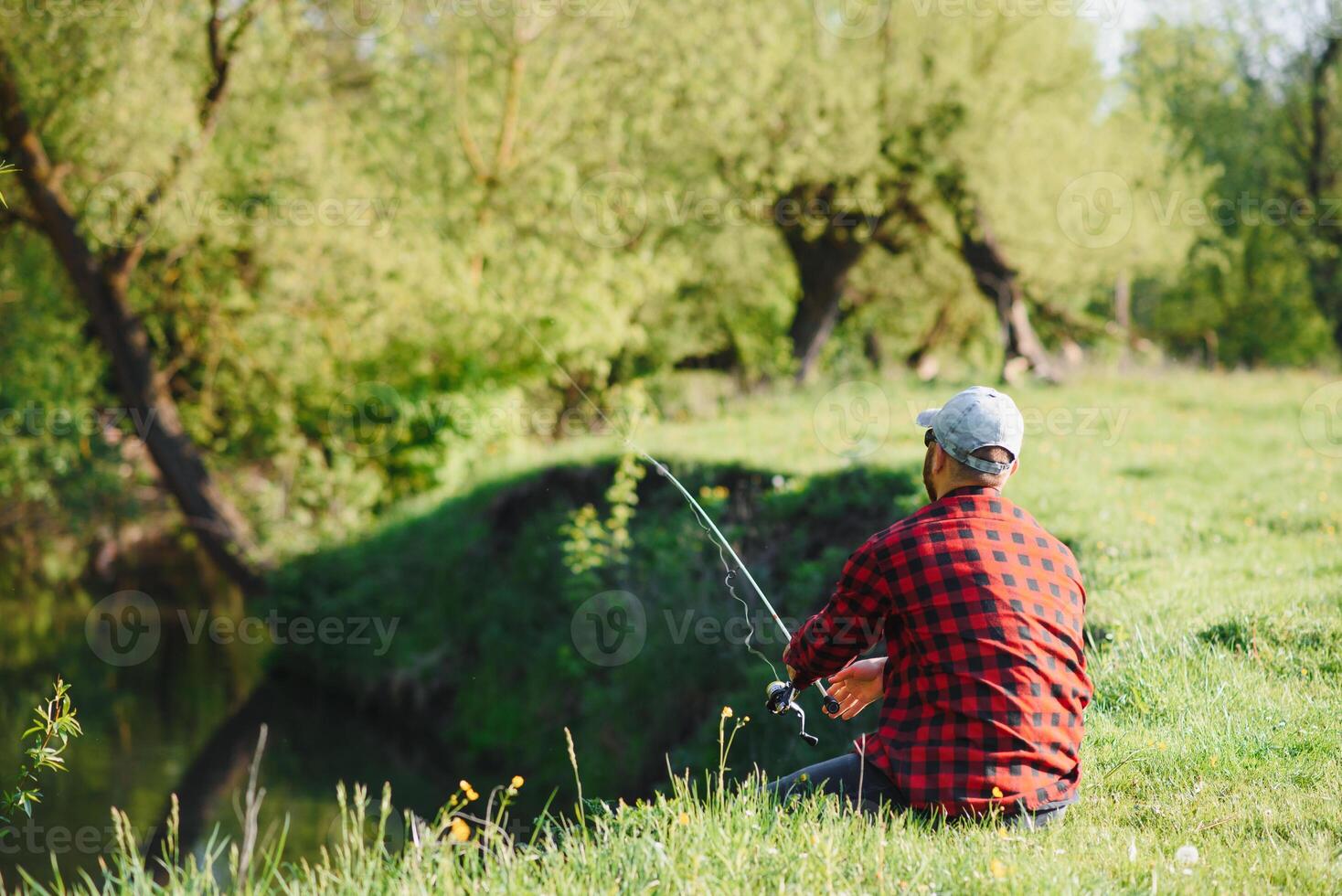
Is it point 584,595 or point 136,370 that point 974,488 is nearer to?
point 584,595

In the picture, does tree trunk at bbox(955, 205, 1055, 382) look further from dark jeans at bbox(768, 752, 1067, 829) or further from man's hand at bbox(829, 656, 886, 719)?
dark jeans at bbox(768, 752, 1067, 829)

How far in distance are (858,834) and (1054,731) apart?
69cm

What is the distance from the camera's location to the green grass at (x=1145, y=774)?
11.1 ft

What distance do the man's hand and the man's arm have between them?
11.4 inches

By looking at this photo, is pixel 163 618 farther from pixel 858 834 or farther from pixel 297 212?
pixel 858 834

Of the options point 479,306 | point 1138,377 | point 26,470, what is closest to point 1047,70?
point 1138,377

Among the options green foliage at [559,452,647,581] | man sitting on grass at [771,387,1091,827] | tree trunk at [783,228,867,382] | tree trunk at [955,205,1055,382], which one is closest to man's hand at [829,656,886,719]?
man sitting on grass at [771,387,1091,827]

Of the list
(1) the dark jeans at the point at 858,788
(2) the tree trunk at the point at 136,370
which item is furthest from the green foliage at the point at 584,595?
(1) the dark jeans at the point at 858,788

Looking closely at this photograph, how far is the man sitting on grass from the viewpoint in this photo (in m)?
3.54

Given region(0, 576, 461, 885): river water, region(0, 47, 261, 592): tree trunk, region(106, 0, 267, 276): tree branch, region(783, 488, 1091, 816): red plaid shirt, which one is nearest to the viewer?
region(783, 488, 1091, 816): red plaid shirt

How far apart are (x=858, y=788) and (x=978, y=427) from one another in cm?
125

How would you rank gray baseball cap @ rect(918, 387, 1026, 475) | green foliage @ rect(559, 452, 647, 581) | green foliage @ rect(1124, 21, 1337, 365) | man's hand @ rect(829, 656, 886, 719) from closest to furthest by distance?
1. gray baseball cap @ rect(918, 387, 1026, 475)
2. man's hand @ rect(829, 656, 886, 719)
3. green foliage @ rect(559, 452, 647, 581)
4. green foliage @ rect(1124, 21, 1337, 365)

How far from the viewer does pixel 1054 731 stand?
3.59 metres

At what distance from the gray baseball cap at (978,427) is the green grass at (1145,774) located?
117 cm
